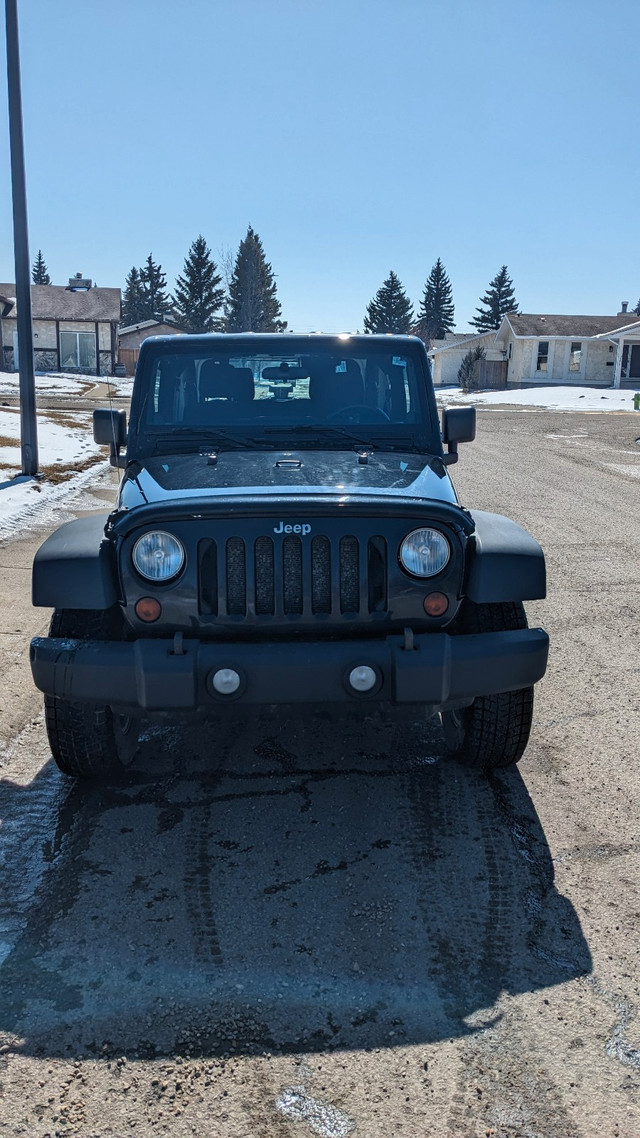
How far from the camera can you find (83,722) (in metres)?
3.69

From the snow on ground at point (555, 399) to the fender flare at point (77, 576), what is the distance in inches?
1479

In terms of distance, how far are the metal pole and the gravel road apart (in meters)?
8.37

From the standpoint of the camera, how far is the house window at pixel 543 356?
57.5m

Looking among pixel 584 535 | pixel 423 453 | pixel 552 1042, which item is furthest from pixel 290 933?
pixel 584 535

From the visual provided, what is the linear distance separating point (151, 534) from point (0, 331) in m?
59.4

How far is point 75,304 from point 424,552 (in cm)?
6050

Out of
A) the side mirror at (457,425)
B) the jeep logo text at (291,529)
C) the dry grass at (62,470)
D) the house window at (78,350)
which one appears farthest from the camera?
the house window at (78,350)

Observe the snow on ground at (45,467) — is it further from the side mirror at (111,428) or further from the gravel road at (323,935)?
the gravel road at (323,935)

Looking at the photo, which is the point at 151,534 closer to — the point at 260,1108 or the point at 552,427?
the point at 260,1108

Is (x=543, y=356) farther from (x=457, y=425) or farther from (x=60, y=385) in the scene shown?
(x=457, y=425)

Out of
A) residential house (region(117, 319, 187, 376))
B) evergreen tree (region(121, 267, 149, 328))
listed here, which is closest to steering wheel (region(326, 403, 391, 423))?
residential house (region(117, 319, 187, 376))

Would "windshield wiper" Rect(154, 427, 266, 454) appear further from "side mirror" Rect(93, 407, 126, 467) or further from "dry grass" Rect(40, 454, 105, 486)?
"dry grass" Rect(40, 454, 105, 486)

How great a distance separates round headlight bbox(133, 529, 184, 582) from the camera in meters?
3.36

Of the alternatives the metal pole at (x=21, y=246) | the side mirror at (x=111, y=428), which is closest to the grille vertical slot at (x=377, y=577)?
the side mirror at (x=111, y=428)
